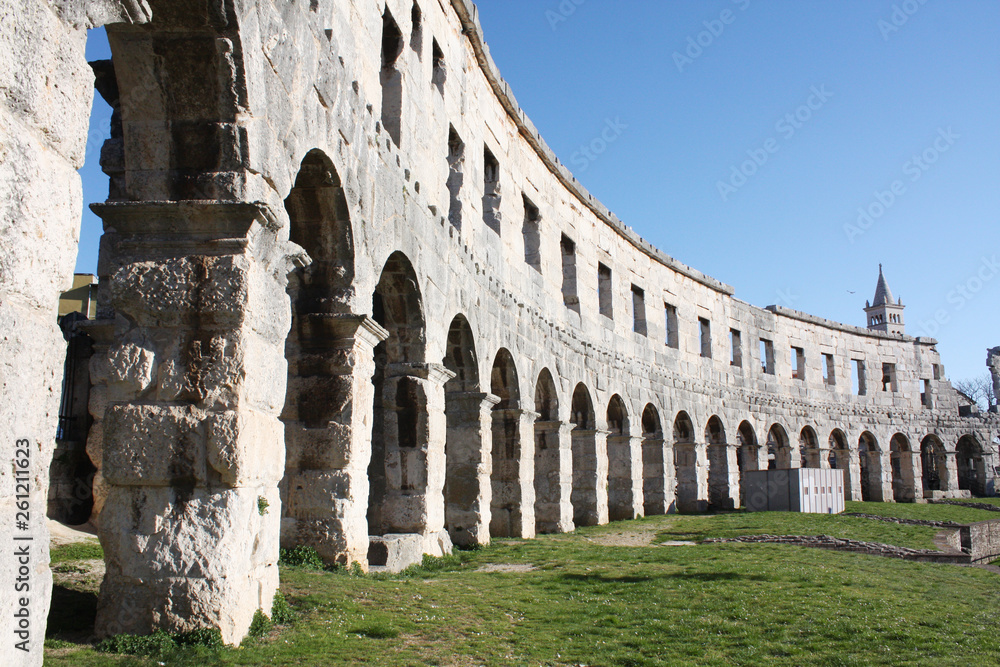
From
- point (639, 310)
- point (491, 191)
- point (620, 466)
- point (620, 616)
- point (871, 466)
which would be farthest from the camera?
point (871, 466)

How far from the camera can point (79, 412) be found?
461 inches

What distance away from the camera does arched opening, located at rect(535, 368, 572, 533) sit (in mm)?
15219

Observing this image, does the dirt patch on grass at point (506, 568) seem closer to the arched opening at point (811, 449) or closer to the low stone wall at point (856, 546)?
the low stone wall at point (856, 546)

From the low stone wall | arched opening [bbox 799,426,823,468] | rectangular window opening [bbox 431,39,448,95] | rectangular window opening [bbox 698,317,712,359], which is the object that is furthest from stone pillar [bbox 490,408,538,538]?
arched opening [bbox 799,426,823,468]

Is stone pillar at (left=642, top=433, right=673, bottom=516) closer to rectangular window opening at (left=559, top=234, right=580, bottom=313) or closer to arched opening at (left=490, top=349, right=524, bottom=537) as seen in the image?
rectangular window opening at (left=559, top=234, right=580, bottom=313)

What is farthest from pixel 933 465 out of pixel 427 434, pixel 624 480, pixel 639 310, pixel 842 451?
pixel 427 434

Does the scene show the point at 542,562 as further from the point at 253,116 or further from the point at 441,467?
the point at 253,116

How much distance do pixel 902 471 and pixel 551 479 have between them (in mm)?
21685

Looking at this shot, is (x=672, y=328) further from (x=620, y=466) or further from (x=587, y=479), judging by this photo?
(x=587, y=479)

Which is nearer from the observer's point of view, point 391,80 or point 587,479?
point 391,80

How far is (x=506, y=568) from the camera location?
9.66 meters

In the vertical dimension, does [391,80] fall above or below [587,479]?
above

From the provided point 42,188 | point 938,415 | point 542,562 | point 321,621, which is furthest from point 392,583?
point 938,415

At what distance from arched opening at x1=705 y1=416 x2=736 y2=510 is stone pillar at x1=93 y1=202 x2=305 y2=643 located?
2003cm
